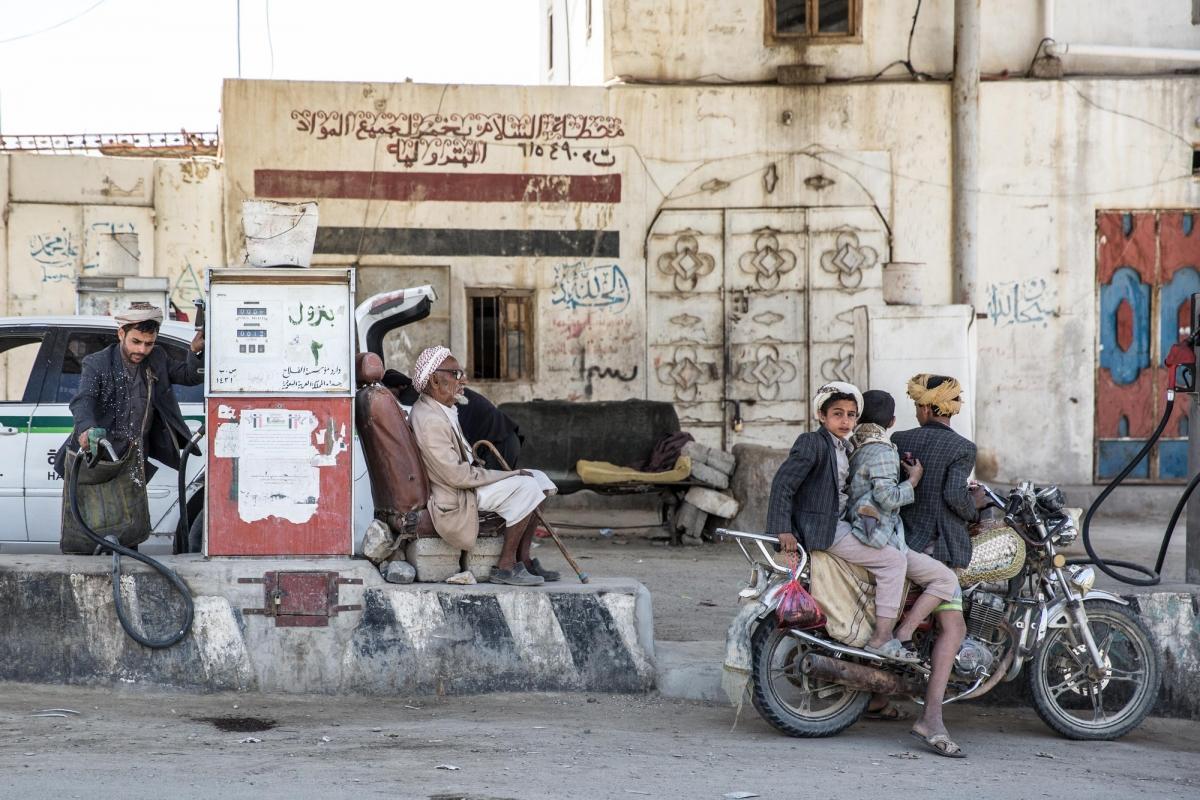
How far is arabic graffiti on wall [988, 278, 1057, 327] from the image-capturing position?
13930mm

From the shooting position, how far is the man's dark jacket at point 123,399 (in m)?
6.57

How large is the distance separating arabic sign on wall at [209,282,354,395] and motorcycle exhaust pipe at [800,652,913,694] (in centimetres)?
248

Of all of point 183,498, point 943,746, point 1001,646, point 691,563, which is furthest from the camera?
point 691,563

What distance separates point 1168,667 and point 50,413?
6.41 meters

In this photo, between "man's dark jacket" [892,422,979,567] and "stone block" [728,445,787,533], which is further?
"stone block" [728,445,787,533]

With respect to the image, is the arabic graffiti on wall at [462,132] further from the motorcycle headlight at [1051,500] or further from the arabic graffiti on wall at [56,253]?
the motorcycle headlight at [1051,500]

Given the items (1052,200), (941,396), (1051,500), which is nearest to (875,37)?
(1052,200)

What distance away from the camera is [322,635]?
631 centimetres

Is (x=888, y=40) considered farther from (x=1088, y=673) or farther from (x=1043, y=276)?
(x=1088, y=673)

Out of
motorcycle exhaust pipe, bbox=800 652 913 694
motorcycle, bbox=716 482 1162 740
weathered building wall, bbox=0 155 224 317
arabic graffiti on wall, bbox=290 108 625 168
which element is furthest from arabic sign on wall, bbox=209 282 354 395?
weathered building wall, bbox=0 155 224 317

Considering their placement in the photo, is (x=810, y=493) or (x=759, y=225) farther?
(x=759, y=225)

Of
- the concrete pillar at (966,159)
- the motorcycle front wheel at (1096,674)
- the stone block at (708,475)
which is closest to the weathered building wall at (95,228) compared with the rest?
the stone block at (708,475)

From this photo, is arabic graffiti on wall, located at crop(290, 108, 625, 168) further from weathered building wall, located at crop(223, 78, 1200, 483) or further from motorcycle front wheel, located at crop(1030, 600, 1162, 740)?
motorcycle front wheel, located at crop(1030, 600, 1162, 740)

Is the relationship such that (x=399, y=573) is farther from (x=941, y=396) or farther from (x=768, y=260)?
(x=768, y=260)
